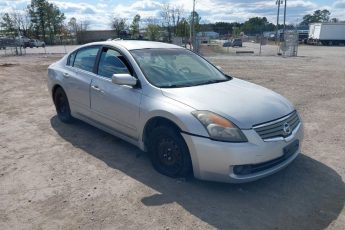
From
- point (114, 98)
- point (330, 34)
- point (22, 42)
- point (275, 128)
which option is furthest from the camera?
point (330, 34)

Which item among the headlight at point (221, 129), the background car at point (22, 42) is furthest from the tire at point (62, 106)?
the background car at point (22, 42)

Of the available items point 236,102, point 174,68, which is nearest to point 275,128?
point 236,102

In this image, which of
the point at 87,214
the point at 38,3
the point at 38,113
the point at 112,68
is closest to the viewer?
the point at 87,214

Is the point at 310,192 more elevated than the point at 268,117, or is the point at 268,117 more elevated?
the point at 268,117

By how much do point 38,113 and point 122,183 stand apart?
3.96 m

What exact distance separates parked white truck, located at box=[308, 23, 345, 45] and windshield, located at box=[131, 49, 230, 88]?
176 ft

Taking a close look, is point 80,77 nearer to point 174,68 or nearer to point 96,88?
point 96,88

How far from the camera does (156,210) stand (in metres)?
3.27

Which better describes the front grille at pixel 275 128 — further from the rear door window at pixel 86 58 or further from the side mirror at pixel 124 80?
the rear door window at pixel 86 58

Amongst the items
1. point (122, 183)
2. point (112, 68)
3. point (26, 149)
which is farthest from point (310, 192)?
point (26, 149)

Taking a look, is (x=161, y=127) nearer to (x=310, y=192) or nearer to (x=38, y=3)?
(x=310, y=192)

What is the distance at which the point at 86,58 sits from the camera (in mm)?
5238

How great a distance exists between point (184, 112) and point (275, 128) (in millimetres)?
998

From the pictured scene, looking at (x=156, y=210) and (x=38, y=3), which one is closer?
(x=156, y=210)
